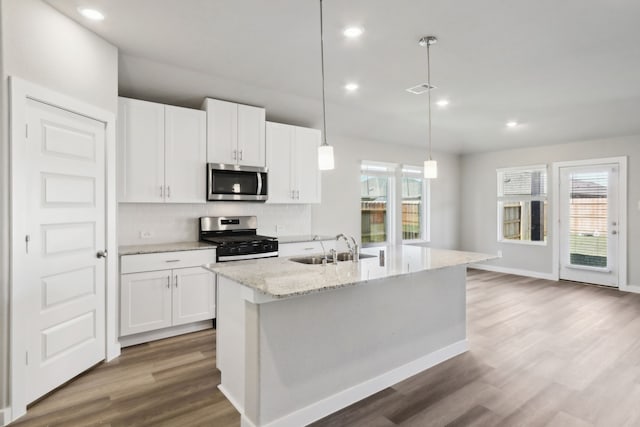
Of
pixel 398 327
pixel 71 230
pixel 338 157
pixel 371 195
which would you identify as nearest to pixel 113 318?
pixel 71 230

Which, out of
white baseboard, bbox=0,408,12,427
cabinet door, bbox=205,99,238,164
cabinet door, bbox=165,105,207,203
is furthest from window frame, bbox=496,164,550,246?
white baseboard, bbox=0,408,12,427

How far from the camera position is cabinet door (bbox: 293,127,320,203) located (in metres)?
4.70

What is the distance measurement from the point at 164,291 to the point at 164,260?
0.30 m

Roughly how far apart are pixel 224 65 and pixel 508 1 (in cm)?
238

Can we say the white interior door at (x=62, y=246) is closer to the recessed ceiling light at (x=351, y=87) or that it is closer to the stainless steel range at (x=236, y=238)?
the stainless steel range at (x=236, y=238)

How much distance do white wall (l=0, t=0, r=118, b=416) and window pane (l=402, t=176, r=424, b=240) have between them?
502cm

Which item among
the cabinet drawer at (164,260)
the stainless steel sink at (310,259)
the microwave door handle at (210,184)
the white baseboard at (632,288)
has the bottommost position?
the white baseboard at (632,288)

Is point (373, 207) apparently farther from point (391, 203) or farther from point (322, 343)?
point (322, 343)

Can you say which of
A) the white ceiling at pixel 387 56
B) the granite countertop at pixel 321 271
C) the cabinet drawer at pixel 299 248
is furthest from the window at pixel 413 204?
the granite countertop at pixel 321 271

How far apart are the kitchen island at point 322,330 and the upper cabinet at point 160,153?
1646mm

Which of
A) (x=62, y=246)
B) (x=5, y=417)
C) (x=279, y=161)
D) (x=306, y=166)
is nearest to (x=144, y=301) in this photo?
(x=62, y=246)

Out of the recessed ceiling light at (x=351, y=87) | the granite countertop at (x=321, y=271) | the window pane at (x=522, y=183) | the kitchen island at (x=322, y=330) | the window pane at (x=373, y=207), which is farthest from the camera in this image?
the window pane at (x=522, y=183)

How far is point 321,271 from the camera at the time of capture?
230cm

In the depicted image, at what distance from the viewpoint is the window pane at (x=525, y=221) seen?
6449 mm
